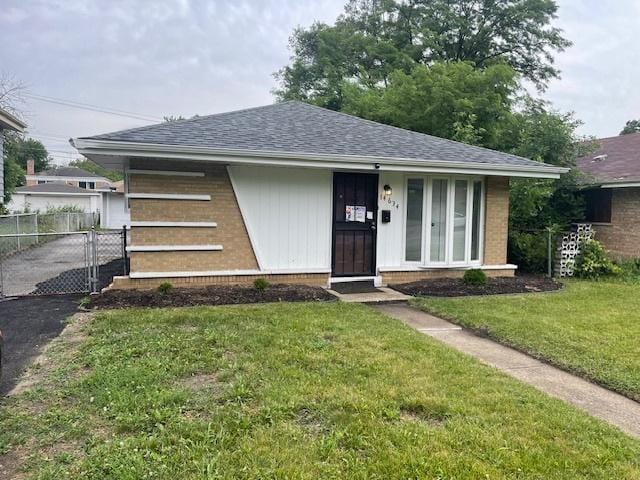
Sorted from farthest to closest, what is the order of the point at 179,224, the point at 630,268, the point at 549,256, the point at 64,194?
the point at 64,194
the point at 630,268
the point at 549,256
the point at 179,224

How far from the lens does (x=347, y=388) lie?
3975 mm

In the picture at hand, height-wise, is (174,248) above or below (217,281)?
above

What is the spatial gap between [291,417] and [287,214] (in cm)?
561

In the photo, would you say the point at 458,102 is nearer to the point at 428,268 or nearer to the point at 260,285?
the point at 428,268

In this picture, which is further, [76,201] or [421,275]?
[76,201]

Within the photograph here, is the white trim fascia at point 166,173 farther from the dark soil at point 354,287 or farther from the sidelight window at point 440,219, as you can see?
the sidelight window at point 440,219

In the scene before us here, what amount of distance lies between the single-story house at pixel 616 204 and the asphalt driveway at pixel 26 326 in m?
12.8

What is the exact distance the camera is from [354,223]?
9352mm

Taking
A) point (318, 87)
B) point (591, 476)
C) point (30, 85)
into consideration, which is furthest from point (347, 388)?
point (318, 87)

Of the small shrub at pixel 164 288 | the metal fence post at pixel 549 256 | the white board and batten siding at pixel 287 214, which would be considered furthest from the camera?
the metal fence post at pixel 549 256

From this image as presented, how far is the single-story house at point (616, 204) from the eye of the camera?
1246 cm

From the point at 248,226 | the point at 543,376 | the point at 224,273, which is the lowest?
the point at 543,376

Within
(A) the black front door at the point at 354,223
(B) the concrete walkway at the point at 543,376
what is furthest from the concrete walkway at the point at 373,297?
(B) the concrete walkway at the point at 543,376

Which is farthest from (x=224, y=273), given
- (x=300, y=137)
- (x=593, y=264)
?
(x=593, y=264)
